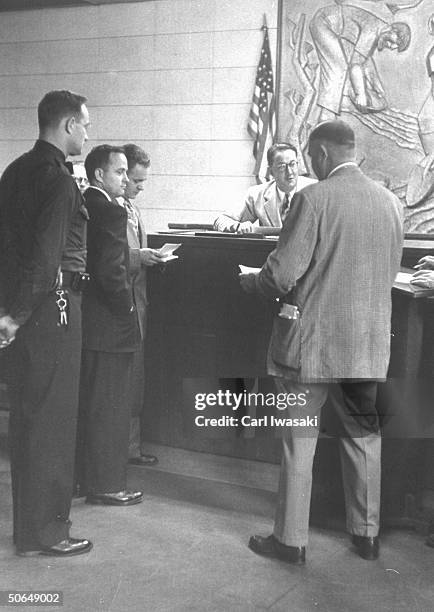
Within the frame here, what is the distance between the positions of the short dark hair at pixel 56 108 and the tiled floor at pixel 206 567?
146 cm

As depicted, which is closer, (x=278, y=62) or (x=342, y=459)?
(x=342, y=459)

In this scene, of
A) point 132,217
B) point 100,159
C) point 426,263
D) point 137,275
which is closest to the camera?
point 426,263

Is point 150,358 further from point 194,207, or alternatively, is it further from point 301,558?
point 194,207

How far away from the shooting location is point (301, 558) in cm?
268

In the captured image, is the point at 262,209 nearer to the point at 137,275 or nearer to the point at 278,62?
the point at 137,275

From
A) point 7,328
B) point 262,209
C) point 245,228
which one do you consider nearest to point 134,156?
point 245,228

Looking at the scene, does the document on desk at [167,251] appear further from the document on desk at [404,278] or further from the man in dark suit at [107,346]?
the document on desk at [404,278]

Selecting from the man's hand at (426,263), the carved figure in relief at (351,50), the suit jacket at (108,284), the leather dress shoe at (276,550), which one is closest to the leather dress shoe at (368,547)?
the leather dress shoe at (276,550)

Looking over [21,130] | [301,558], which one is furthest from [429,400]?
[21,130]

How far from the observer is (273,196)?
14.6 ft

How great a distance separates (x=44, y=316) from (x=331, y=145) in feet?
3.61

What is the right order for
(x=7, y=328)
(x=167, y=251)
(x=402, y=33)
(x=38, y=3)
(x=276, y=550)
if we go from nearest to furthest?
(x=7, y=328) → (x=276, y=550) → (x=167, y=251) → (x=402, y=33) → (x=38, y=3)

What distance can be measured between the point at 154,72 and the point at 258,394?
12.4 ft

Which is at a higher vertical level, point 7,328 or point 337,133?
point 337,133
